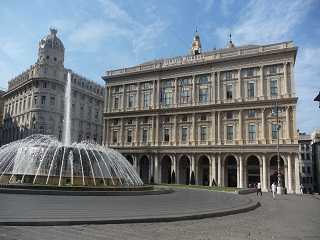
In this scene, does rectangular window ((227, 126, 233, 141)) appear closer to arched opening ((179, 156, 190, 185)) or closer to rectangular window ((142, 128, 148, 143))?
arched opening ((179, 156, 190, 185))

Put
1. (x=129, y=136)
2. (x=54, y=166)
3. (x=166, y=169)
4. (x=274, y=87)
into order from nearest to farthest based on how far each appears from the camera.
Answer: (x=54, y=166) < (x=274, y=87) < (x=166, y=169) < (x=129, y=136)

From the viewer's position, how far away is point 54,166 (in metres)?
22.8

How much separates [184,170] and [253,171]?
11846 millimetres

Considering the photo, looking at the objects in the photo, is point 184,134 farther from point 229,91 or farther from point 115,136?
point 115,136

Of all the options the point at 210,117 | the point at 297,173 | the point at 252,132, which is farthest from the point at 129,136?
the point at 297,173

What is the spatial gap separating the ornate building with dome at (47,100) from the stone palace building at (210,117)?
1873cm

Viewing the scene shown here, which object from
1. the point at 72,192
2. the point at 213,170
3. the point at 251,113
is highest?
the point at 251,113

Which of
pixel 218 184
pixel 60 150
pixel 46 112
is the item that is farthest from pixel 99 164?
pixel 46 112

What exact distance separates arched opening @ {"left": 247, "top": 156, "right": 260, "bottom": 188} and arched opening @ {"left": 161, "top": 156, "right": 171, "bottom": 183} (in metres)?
13.7

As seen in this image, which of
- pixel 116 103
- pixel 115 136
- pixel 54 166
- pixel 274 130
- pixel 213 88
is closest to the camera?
→ pixel 54 166

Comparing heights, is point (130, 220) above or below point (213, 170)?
below

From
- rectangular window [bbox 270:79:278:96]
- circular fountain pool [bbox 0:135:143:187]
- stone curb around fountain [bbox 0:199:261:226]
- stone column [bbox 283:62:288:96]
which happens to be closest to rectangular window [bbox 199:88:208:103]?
rectangular window [bbox 270:79:278:96]

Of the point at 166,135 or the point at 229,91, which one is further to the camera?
the point at 166,135

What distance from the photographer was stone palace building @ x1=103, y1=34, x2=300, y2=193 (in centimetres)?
4606
